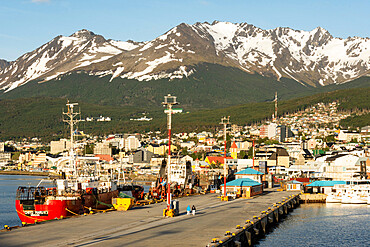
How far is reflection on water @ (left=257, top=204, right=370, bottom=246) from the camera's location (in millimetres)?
58066

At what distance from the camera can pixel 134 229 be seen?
49500mm

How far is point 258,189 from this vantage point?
316 feet

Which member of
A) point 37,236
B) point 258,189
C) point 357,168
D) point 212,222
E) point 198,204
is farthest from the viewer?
point 357,168

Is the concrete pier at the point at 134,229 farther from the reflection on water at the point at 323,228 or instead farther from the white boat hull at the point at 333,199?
the white boat hull at the point at 333,199

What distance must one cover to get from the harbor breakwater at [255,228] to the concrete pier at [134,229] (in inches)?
31.7

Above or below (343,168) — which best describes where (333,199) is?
below

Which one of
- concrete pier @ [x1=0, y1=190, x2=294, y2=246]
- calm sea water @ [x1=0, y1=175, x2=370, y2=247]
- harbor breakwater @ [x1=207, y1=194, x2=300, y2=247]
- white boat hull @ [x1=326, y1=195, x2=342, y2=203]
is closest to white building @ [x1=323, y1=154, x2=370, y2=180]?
white boat hull @ [x1=326, y1=195, x2=342, y2=203]

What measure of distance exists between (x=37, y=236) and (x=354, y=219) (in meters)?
43.2

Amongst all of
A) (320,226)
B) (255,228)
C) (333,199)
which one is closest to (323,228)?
(320,226)

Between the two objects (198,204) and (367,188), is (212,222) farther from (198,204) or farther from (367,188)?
(367,188)

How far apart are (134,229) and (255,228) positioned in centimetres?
1183

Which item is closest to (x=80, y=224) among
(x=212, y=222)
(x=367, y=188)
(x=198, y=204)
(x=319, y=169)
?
(x=212, y=222)

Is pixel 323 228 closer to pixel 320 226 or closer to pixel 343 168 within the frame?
pixel 320 226

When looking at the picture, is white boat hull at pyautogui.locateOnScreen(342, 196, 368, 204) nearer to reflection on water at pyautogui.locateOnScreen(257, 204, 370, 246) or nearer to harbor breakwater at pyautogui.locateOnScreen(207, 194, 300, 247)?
reflection on water at pyautogui.locateOnScreen(257, 204, 370, 246)
